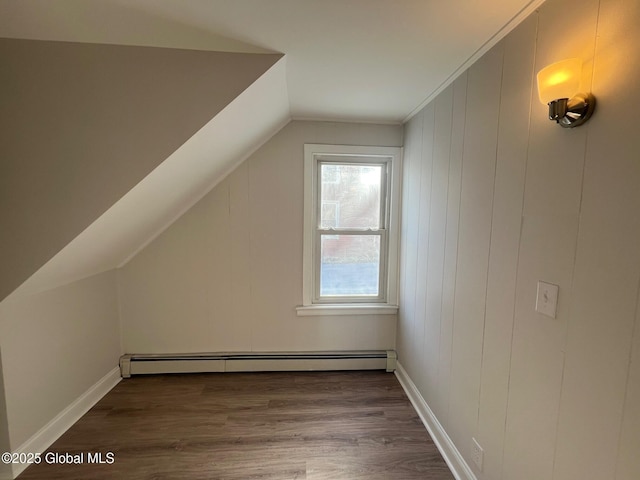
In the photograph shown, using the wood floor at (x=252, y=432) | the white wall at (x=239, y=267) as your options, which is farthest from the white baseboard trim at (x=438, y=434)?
the white wall at (x=239, y=267)

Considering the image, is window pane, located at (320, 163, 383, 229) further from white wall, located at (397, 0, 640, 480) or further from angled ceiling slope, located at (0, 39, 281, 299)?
angled ceiling slope, located at (0, 39, 281, 299)

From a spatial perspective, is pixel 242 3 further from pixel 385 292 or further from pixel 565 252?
pixel 385 292

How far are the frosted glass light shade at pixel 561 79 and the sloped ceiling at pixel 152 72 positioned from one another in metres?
0.39

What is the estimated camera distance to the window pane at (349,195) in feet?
8.70

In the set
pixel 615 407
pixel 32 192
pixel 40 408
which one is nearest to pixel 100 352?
pixel 40 408

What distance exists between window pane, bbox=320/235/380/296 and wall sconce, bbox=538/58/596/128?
1.80 meters

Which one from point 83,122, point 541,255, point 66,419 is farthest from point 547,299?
point 66,419

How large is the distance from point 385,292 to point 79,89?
250 centimetres

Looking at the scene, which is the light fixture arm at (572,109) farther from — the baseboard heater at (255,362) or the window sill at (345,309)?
the baseboard heater at (255,362)

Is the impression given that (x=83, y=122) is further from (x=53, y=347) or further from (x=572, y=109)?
(x=572, y=109)

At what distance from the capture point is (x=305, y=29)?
4.29 ft

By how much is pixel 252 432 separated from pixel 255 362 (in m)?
0.76

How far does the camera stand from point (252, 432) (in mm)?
1932

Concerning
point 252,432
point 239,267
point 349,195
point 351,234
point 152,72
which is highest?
point 152,72
